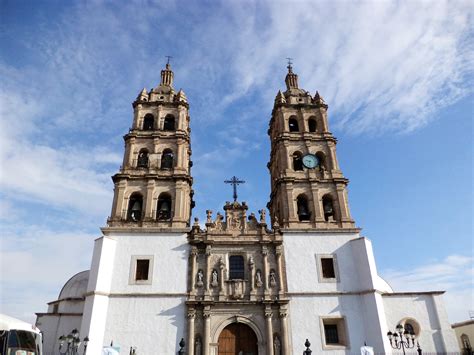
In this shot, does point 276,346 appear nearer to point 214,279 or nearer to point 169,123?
point 214,279

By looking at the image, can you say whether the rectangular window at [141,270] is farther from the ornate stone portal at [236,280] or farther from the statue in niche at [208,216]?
the statue in niche at [208,216]

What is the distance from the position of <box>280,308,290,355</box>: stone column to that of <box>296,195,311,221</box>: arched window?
7.20 metres

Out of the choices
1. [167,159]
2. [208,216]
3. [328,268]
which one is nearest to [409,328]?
[328,268]

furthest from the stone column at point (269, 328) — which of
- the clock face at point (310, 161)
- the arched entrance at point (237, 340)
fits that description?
the clock face at point (310, 161)

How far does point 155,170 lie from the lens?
2767cm

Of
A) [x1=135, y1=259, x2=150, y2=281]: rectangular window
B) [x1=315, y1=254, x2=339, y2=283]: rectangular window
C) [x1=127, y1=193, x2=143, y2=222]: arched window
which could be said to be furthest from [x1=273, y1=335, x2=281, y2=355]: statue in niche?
[x1=127, y1=193, x2=143, y2=222]: arched window

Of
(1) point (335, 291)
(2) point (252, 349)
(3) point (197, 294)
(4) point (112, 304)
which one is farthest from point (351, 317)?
→ (4) point (112, 304)

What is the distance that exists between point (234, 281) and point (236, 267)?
1.13m

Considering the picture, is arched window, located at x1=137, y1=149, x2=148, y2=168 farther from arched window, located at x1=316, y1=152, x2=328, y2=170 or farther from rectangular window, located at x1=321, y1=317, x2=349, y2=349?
rectangular window, located at x1=321, y1=317, x2=349, y2=349

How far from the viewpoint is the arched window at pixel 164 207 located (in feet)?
87.0

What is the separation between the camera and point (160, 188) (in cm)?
2702

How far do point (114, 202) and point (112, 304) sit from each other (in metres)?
7.00

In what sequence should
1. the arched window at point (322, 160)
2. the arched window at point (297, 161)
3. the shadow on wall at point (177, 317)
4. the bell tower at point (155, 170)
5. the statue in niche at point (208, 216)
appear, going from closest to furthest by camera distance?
the shadow on wall at point (177, 317) → the statue in niche at point (208, 216) → the bell tower at point (155, 170) → the arched window at point (322, 160) → the arched window at point (297, 161)

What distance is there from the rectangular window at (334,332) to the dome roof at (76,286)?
57.1ft
